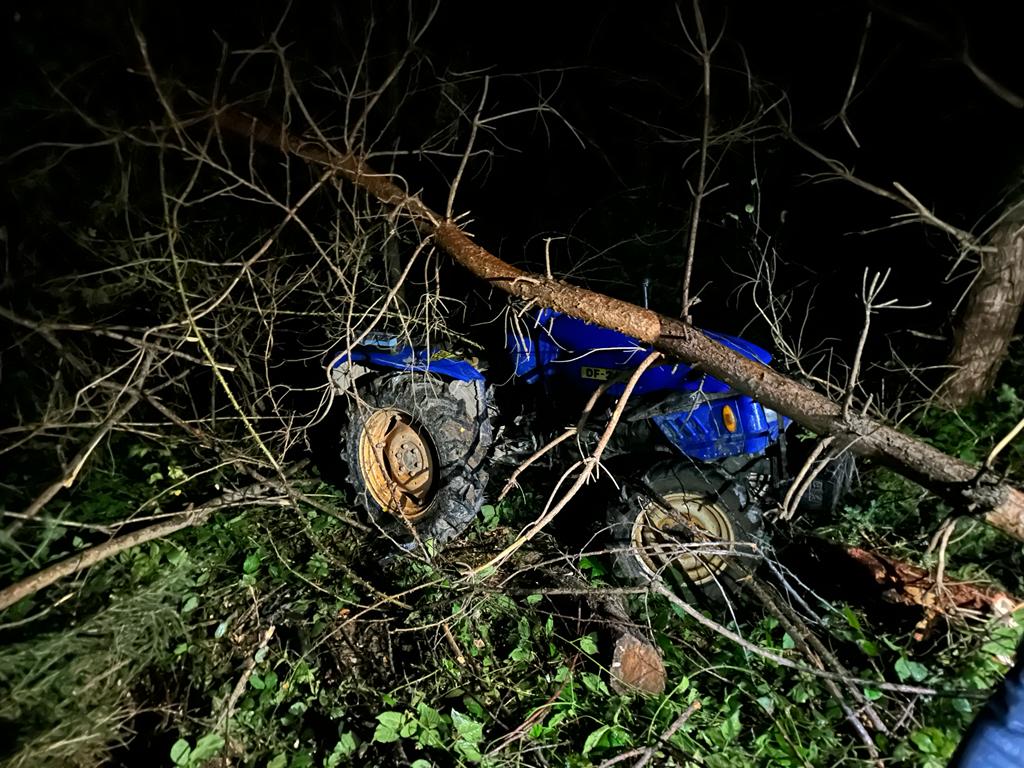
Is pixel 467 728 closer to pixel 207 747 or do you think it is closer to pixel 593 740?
pixel 593 740

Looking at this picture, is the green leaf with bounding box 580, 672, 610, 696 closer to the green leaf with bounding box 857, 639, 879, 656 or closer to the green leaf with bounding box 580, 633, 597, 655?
the green leaf with bounding box 580, 633, 597, 655

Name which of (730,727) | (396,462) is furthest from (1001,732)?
(396,462)

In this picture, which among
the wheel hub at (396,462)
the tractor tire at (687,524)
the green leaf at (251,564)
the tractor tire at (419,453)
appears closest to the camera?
the tractor tire at (687,524)

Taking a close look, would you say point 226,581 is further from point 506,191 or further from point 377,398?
point 506,191

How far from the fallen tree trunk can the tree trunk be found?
177 centimetres

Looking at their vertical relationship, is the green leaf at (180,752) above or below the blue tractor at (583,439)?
below

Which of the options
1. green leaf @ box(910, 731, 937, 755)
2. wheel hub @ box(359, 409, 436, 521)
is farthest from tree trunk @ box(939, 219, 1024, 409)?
wheel hub @ box(359, 409, 436, 521)

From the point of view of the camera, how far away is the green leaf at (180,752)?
2.37m

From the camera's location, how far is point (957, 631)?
2375 mm

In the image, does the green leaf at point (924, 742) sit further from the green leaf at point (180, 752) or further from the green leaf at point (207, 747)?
the green leaf at point (180, 752)

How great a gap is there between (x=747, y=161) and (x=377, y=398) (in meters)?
3.57

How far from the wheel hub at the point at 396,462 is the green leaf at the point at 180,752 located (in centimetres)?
145

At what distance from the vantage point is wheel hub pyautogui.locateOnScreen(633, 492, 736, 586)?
2791mm

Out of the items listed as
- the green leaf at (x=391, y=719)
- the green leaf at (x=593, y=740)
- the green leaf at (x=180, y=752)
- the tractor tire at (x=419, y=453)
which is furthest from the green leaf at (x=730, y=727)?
the green leaf at (x=180, y=752)
